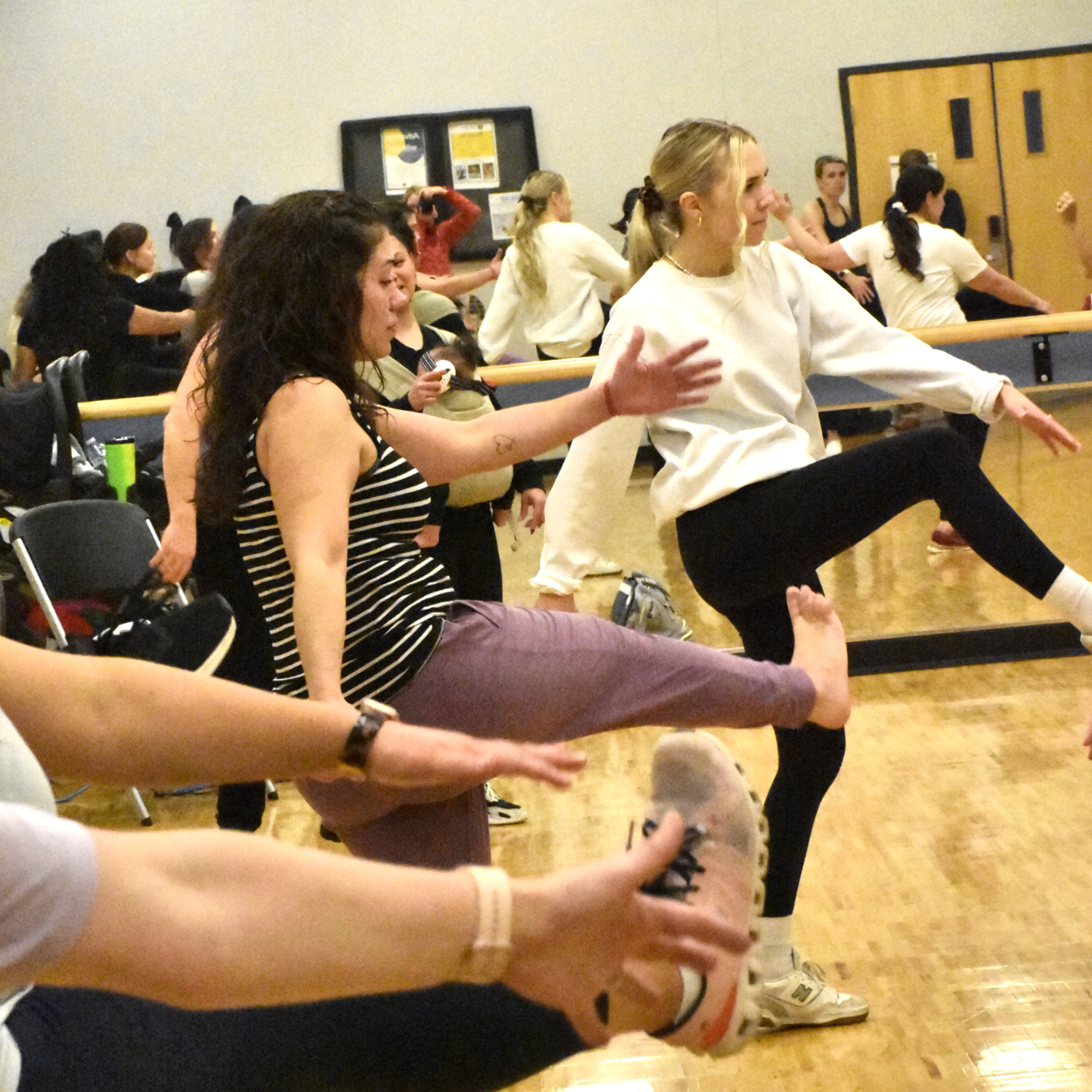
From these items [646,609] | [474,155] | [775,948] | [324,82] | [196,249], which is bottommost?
[775,948]

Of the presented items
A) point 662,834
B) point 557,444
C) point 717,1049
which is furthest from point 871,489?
point 662,834

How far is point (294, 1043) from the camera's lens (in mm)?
1059

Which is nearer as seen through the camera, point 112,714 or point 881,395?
point 112,714

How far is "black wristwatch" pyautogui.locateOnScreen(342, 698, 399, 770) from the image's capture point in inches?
47.7

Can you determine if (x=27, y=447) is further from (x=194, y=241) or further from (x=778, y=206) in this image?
(x=778, y=206)

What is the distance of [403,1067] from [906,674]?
3.40 metres

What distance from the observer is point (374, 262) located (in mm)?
1832

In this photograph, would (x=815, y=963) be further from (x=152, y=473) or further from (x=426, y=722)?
(x=152, y=473)

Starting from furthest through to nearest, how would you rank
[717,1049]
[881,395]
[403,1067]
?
[881,395], [717,1049], [403,1067]

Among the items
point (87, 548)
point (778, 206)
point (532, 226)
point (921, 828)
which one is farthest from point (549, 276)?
point (778, 206)

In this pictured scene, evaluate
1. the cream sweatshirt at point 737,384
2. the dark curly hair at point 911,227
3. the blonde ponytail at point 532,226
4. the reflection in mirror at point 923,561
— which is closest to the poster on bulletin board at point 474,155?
the blonde ponytail at point 532,226

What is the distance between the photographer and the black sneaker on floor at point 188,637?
105 inches

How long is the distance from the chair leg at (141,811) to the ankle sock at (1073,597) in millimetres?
2420

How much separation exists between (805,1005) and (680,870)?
113 cm
